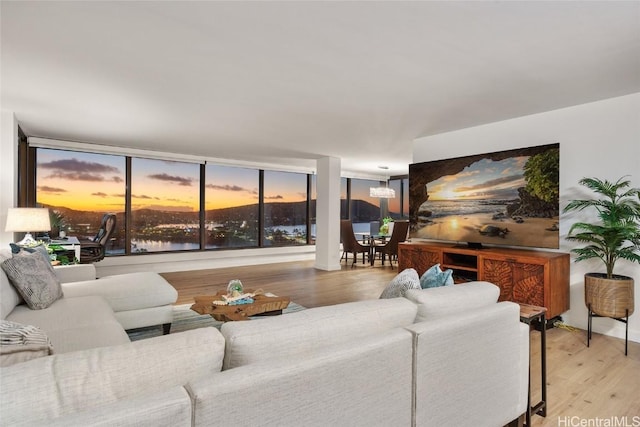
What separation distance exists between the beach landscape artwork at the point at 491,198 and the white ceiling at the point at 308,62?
545 mm

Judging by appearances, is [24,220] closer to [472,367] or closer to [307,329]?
[307,329]

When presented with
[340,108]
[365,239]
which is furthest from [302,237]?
[340,108]

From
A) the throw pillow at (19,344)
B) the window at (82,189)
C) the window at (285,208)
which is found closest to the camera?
the throw pillow at (19,344)

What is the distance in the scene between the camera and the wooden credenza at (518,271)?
3.44 meters

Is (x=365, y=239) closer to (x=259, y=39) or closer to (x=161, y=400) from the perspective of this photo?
(x=259, y=39)

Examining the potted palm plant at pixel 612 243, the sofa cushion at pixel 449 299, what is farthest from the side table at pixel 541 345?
the potted palm plant at pixel 612 243

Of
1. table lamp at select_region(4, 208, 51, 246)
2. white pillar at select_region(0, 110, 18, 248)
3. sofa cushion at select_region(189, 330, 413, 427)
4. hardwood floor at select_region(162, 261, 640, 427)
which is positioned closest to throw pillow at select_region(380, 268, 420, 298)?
sofa cushion at select_region(189, 330, 413, 427)

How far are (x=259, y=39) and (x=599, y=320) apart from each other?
4.06 m

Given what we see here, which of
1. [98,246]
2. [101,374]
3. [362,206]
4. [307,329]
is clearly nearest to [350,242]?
[362,206]

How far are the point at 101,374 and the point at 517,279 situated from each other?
3.82m

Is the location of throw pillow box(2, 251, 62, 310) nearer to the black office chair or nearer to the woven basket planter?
the black office chair

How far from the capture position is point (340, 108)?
3.79 metres

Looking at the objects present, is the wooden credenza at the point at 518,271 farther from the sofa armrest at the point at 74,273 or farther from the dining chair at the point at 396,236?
the sofa armrest at the point at 74,273

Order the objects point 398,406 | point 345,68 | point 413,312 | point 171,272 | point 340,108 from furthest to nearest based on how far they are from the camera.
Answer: point 171,272, point 340,108, point 345,68, point 413,312, point 398,406
